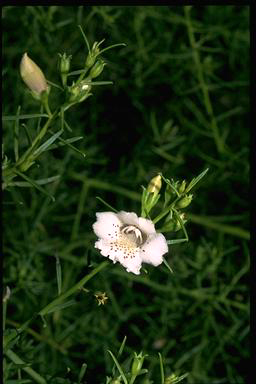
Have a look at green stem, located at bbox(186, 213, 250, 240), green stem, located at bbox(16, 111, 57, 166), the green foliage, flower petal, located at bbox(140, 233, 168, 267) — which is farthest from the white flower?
green stem, located at bbox(186, 213, 250, 240)

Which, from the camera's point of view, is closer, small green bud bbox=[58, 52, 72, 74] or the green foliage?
small green bud bbox=[58, 52, 72, 74]

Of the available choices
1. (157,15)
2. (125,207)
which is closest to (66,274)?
(125,207)

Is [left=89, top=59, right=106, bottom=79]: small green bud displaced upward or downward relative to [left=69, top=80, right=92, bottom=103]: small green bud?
upward

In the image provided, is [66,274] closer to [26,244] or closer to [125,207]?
[26,244]

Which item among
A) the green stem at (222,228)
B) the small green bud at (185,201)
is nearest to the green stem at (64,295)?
the small green bud at (185,201)

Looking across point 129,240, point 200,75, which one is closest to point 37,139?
point 129,240

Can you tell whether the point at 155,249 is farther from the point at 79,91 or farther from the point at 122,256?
the point at 79,91

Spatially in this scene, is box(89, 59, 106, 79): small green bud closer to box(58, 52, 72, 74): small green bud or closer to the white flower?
box(58, 52, 72, 74): small green bud
